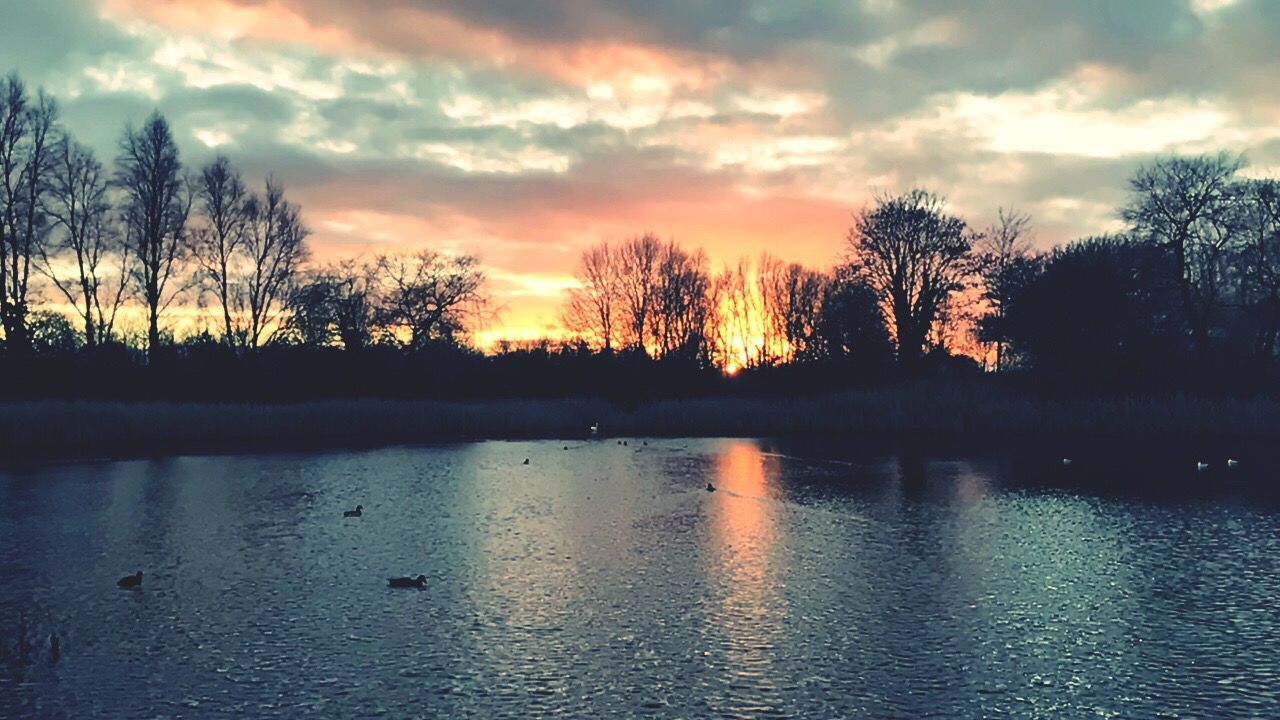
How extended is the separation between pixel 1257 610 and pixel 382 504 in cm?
1421

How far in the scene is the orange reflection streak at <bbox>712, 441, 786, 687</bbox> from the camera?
30.3 feet

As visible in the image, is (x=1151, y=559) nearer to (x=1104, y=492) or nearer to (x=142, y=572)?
(x=1104, y=492)

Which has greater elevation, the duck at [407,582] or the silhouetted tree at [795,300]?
the silhouetted tree at [795,300]

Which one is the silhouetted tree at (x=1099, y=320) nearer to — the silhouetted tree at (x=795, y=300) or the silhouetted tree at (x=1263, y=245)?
the silhouetted tree at (x=1263, y=245)

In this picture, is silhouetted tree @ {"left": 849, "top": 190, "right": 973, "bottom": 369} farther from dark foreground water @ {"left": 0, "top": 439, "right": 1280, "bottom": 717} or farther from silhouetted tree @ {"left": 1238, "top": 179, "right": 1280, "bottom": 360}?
dark foreground water @ {"left": 0, "top": 439, "right": 1280, "bottom": 717}

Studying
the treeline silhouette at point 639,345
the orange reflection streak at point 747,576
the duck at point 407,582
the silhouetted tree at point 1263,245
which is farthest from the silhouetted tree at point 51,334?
the silhouetted tree at point 1263,245

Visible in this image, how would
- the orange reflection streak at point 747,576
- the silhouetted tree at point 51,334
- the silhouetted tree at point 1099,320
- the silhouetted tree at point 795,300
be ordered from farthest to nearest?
the silhouetted tree at point 795,300 < the silhouetted tree at point 51,334 < the silhouetted tree at point 1099,320 < the orange reflection streak at point 747,576

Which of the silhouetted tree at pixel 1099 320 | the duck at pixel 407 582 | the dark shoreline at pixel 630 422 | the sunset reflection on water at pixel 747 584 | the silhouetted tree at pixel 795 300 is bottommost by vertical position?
the sunset reflection on water at pixel 747 584

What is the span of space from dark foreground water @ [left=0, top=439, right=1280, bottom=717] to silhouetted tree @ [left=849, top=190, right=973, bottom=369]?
24.3 meters

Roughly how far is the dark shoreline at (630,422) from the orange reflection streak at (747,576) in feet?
44.1

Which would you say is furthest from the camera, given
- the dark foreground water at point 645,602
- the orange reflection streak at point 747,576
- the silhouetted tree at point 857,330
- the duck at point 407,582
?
the silhouetted tree at point 857,330

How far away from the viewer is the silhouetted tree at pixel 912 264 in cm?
4453

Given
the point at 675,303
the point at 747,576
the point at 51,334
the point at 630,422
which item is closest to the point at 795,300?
the point at 675,303

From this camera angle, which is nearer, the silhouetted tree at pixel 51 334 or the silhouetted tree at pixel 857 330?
the silhouetted tree at pixel 51 334
